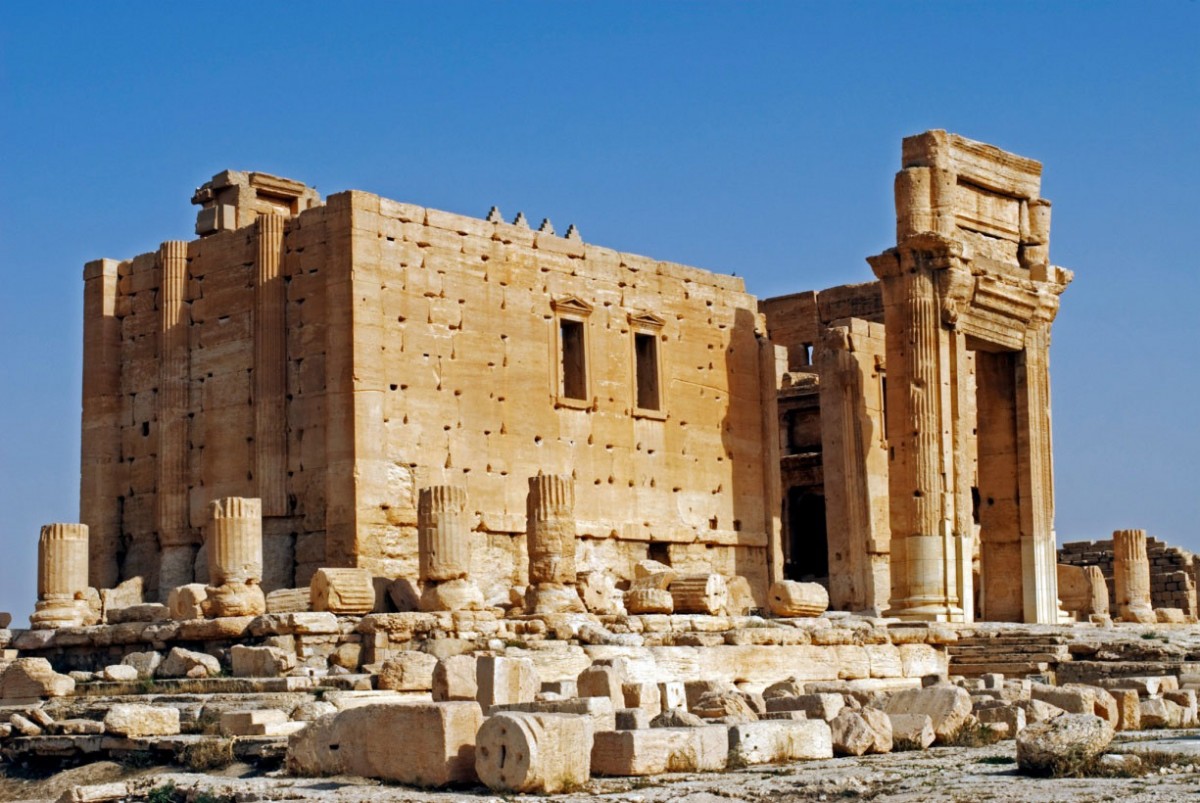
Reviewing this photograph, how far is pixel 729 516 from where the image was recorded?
30.6 meters

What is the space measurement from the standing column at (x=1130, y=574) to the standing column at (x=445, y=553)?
1613 centimetres

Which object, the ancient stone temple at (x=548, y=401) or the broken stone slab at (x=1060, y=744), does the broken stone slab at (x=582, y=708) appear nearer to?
the broken stone slab at (x=1060, y=744)

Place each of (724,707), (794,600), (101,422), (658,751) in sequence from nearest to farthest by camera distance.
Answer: (658,751)
(724,707)
(794,600)
(101,422)

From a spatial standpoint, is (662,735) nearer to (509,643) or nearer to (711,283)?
(509,643)

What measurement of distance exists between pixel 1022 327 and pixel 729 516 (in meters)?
6.16

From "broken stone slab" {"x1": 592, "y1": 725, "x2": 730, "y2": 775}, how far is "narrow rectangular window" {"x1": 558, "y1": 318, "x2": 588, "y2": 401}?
15115mm

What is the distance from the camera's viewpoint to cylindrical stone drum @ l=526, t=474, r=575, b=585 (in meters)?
21.8

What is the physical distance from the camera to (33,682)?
19.8m

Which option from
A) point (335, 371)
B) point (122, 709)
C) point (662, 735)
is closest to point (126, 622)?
point (335, 371)

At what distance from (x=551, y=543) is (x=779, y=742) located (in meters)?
7.71

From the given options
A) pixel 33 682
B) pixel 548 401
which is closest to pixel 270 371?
pixel 548 401

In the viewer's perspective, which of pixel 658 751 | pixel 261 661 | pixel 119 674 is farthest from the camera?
pixel 119 674

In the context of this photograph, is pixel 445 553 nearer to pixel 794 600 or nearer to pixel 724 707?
pixel 724 707

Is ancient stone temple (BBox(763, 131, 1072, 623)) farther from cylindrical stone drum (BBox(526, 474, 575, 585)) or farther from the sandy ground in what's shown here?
the sandy ground
